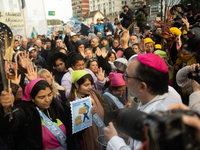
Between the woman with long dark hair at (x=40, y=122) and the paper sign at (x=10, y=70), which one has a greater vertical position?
the paper sign at (x=10, y=70)

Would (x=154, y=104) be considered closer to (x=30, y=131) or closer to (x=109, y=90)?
(x=30, y=131)

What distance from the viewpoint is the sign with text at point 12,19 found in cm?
245

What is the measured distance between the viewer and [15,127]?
5.86 feet

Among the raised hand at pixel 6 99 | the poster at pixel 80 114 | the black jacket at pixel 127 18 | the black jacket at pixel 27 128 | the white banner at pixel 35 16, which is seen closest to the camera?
the raised hand at pixel 6 99

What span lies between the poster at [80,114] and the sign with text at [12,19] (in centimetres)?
157

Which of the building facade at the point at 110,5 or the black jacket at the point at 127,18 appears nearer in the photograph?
the black jacket at the point at 127,18

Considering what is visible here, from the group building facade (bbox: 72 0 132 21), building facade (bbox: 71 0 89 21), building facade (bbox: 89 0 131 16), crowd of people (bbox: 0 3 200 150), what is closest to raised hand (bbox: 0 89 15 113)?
crowd of people (bbox: 0 3 200 150)

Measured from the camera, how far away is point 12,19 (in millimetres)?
2594

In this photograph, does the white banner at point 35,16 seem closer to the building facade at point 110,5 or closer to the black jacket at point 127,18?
the black jacket at point 127,18

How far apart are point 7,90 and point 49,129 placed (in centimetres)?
70

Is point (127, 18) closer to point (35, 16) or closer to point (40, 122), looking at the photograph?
point (35, 16)

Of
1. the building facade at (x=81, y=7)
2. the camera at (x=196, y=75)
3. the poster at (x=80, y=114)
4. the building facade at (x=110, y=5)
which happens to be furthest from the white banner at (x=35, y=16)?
the building facade at (x=81, y=7)

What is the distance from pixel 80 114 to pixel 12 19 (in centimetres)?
177

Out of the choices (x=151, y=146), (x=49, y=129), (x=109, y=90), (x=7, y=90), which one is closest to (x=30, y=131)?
(x=49, y=129)
